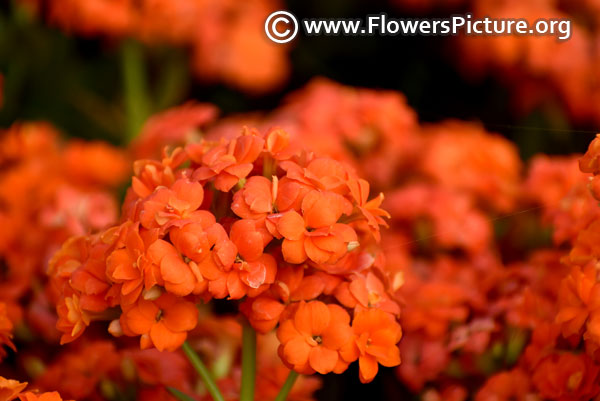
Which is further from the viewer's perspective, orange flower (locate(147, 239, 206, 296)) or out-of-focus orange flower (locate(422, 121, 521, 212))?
out-of-focus orange flower (locate(422, 121, 521, 212))

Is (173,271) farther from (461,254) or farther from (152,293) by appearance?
(461,254)

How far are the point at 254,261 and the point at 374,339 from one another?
0.39 feet

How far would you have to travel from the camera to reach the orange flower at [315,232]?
65cm

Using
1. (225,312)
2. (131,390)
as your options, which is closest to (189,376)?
(131,390)

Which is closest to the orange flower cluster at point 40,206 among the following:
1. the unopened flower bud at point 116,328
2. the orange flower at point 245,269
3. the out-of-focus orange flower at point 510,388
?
the unopened flower bud at point 116,328

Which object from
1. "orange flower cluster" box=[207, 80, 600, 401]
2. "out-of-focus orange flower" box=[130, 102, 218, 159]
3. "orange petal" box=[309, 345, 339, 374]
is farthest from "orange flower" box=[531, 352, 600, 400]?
"out-of-focus orange flower" box=[130, 102, 218, 159]

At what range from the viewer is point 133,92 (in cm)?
156

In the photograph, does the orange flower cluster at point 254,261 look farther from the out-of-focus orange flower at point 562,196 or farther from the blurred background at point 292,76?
the blurred background at point 292,76

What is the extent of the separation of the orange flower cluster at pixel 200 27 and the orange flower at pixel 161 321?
83cm

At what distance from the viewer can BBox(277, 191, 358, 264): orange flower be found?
25.6 inches

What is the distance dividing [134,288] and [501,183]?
2.29ft

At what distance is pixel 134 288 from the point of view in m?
0.65

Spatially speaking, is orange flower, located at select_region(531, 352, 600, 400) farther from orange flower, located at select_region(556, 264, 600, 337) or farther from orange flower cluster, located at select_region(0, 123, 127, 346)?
orange flower cluster, located at select_region(0, 123, 127, 346)

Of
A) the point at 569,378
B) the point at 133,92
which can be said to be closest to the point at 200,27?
the point at 133,92
